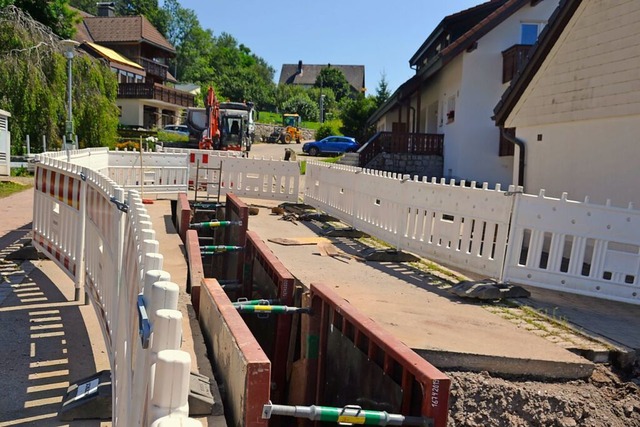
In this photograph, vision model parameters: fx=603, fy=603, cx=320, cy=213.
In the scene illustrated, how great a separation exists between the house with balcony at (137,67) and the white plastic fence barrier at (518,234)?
4771cm

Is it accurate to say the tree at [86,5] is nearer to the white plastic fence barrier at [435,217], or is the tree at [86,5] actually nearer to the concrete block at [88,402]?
the white plastic fence barrier at [435,217]

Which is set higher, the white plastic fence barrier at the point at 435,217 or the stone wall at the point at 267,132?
the stone wall at the point at 267,132

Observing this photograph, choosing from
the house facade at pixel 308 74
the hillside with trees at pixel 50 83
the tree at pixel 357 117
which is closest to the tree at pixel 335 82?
the house facade at pixel 308 74

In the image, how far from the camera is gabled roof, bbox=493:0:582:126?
37.9 ft

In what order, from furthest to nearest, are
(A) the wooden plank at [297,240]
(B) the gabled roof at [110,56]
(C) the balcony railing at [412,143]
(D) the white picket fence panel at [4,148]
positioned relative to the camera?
(B) the gabled roof at [110,56], (C) the balcony railing at [412,143], (D) the white picket fence panel at [4,148], (A) the wooden plank at [297,240]

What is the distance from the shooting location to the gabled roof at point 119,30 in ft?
200

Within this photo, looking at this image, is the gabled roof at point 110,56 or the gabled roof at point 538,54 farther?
the gabled roof at point 110,56

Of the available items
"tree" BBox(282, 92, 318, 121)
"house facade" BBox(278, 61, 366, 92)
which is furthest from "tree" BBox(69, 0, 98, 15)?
"tree" BBox(282, 92, 318, 121)

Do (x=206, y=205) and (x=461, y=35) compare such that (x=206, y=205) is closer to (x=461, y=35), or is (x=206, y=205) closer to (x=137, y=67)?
(x=461, y=35)

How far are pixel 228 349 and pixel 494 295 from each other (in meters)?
4.22

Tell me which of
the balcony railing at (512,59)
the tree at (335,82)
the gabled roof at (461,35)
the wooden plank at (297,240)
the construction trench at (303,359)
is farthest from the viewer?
the tree at (335,82)

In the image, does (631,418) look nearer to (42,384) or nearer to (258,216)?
(42,384)

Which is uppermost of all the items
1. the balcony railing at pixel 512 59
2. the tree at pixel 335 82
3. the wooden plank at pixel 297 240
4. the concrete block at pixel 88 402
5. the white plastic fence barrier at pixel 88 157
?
the tree at pixel 335 82

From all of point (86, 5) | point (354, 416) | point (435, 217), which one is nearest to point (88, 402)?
point (354, 416)
